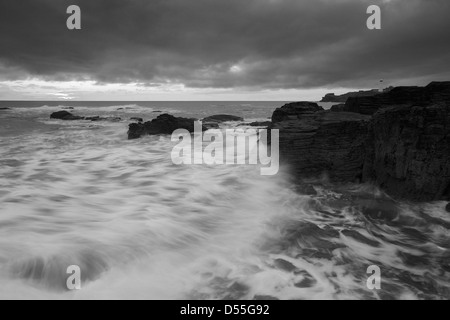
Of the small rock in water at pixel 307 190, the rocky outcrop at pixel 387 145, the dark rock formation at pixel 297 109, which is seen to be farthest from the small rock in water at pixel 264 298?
the dark rock formation at pixel 297 109

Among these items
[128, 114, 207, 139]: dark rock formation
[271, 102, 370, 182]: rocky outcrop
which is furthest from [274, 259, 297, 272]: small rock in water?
[128, 114, 207, 139]: dark rock formation

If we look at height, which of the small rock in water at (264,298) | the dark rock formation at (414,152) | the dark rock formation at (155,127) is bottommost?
the small rock in water at (264,298)

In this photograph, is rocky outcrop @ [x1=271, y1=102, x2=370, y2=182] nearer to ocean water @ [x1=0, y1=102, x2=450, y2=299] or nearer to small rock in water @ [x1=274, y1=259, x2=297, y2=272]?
ocean water @ [x1=0, y1=102, x2=450, y2=299]

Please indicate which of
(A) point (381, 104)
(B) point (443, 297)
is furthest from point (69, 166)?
(A) point (381, 104)

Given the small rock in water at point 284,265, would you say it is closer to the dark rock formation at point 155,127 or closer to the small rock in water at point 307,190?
the small rock in water at point 307,190

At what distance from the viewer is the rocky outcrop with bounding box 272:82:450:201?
5.08 m

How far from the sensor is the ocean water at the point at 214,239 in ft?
9.87

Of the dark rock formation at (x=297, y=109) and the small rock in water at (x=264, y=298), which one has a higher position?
the dark rock formation at (x=297, y=109)

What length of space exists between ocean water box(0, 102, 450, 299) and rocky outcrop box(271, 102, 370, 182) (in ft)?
1.31

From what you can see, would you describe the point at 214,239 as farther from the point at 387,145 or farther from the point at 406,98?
the point at 406,98

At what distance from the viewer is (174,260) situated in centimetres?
368

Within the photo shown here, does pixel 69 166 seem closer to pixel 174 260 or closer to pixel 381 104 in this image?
pixel 174 260

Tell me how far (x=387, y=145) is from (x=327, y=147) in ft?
4.13
